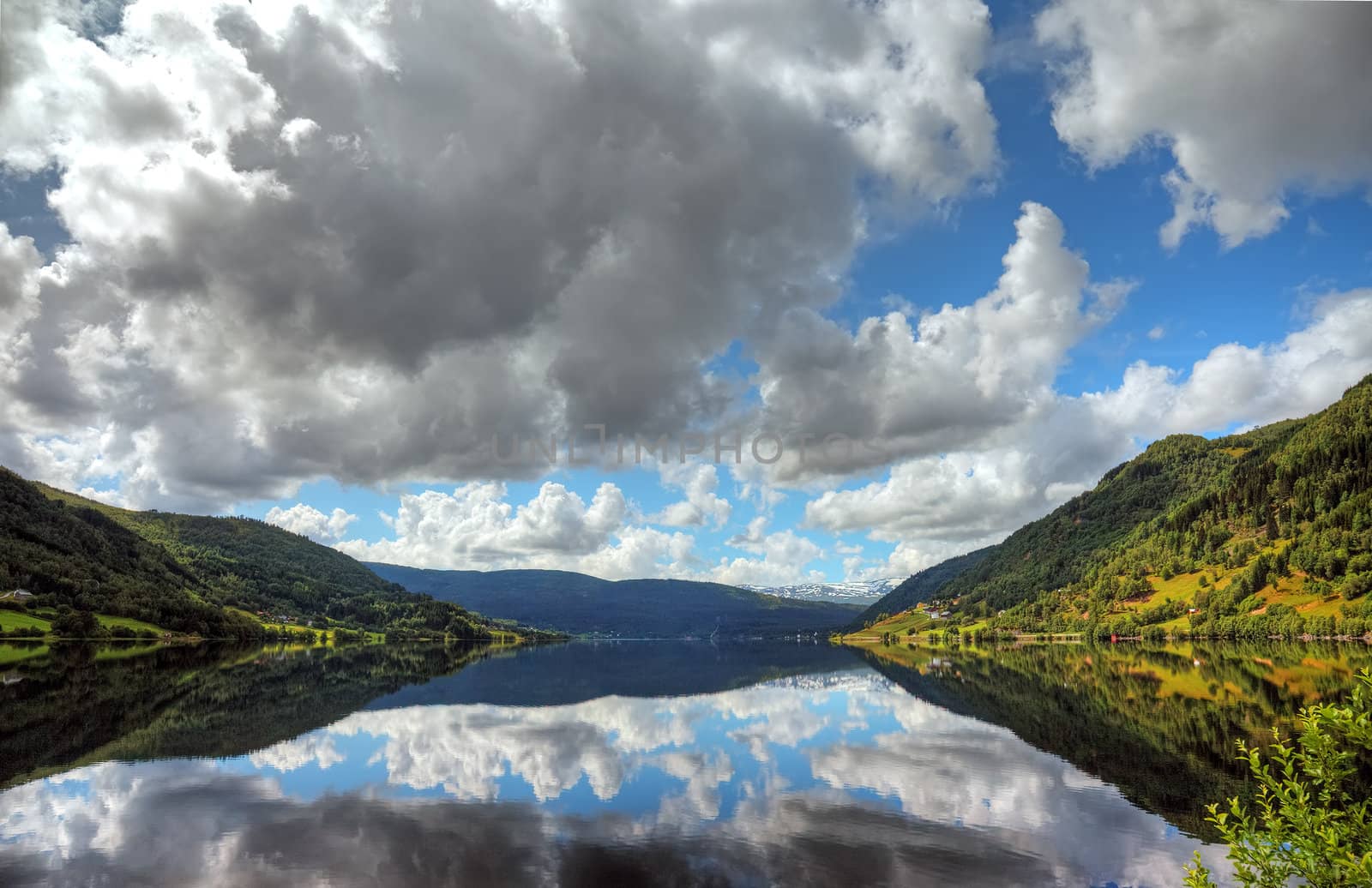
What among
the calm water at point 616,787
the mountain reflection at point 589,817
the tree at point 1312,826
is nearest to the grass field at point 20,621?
the calm water at point 616,787

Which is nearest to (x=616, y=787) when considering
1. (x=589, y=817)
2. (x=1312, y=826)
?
(x=589, y=817)

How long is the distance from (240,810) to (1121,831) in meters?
32.4

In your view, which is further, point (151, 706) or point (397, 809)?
point (151, 706)

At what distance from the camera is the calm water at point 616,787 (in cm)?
2109

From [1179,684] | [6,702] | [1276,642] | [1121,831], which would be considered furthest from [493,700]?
[1276,642]

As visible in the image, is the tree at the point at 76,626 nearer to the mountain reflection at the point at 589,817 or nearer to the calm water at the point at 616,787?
the calm water at the point at 616,787

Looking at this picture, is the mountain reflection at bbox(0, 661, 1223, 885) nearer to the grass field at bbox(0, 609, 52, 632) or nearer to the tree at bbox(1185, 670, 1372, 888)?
the tree at bbox(1185, 670, 1372, 888)

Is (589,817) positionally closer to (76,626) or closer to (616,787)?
(616,787)

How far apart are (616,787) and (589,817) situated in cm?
527

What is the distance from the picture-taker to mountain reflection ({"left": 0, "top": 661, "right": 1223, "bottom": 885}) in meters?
20.6

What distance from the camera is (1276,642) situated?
146 meters

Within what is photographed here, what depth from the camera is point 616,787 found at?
31.3 metres

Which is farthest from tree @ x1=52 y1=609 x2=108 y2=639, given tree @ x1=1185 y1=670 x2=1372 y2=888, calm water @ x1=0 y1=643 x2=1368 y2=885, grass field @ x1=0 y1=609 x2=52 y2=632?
tree @ x1=1185 y1=670 x2=1372 y2=888

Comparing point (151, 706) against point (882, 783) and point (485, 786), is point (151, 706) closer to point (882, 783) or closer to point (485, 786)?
point (485, 786)
